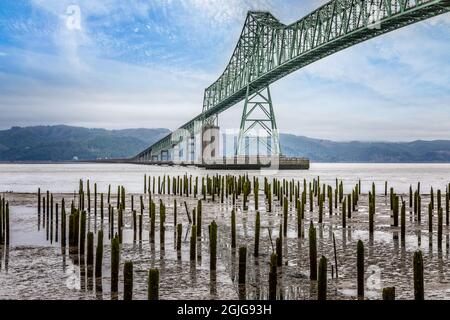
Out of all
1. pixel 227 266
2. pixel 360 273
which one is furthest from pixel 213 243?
pixel 360 273

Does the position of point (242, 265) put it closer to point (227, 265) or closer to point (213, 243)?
point (213, 243)

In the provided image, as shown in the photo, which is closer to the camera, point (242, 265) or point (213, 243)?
point (242, 265)

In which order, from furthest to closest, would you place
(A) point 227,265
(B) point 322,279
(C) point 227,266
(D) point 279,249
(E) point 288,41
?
(E) point 288,41, (A) point 227,265, (C) point 227,266, (D) point 279,249, (B) point 322,279

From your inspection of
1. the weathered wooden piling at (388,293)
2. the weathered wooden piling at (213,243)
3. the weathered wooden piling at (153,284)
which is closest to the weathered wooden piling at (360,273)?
the weathered wooden piling at (388,293)

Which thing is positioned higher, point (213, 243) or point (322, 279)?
point (213, 243)

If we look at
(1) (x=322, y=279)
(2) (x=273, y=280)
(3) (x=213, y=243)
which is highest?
(3) (x=213, y=243)

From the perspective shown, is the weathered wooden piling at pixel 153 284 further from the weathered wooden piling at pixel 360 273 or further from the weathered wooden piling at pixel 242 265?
the weathered wooden piling at pixel 360 273

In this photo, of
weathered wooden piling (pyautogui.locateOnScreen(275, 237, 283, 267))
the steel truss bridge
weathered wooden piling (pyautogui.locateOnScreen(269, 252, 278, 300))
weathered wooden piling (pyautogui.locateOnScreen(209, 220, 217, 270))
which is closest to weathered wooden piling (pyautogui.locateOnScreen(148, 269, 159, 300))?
weathered wooden piling (pyautogui.locateOnScreen(269, 252, 278, 300))

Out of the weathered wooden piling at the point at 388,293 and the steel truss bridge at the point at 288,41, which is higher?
the steel truss bridge at the point at 288,41

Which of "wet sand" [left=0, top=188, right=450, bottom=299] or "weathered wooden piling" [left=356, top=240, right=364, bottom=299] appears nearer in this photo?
"weathered wooden piling" [left=356, top=240, right=364, bottom=299]

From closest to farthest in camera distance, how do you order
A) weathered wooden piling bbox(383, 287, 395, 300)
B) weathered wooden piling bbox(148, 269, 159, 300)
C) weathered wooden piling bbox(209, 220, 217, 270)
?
1. weathered wooden piling bbox(383, 287, 395, 300)
2. weathered wooden piling bbox(148, 269, 159, 300)
3. weathered wooden piling bbox(209, 220, 217, 270)

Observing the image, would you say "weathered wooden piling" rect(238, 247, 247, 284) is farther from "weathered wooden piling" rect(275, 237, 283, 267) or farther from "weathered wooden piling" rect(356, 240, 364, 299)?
"weathered wooden piling" rect(356, 240, 364, 299)
